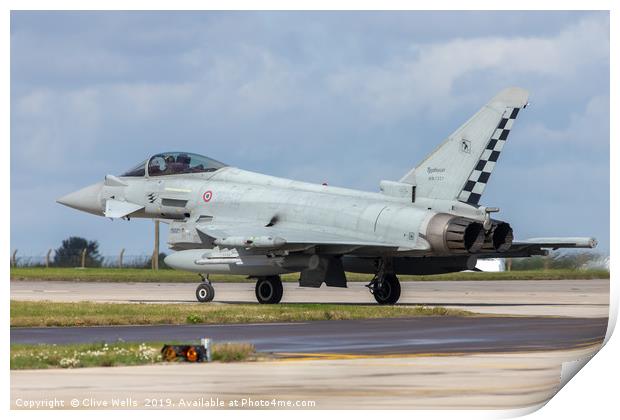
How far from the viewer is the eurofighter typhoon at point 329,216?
33438 mm

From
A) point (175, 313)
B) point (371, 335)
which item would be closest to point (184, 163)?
point (175, 313)

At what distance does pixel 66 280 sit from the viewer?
175ft

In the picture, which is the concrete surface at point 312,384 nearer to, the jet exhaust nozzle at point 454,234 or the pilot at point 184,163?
the jet exhaust nozzle at point 454,234

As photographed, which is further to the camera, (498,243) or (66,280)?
(66,280)

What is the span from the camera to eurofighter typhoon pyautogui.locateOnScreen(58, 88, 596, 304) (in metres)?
33.4

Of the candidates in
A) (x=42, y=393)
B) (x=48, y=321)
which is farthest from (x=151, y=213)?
(x=42, y=393)

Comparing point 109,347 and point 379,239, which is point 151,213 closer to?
point 379,239

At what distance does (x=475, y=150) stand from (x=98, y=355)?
56.3 ft

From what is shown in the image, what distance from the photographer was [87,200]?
3950 cm

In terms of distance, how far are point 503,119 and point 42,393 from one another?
20.3 meters

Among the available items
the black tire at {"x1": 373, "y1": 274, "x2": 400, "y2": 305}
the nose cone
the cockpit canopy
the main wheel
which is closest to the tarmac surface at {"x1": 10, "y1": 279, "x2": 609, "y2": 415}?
the black tire at {"x1": 373, "y1": 274, "x2": 400, "y2": 305}

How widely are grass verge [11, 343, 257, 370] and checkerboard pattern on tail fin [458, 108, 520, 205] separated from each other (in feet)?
49.6

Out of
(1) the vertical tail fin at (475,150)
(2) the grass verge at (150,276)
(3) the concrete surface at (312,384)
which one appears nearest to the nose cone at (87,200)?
(1) the vertical tail fin at (475,150)

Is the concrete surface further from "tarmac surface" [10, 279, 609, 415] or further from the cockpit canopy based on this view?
the cockpit canopy
